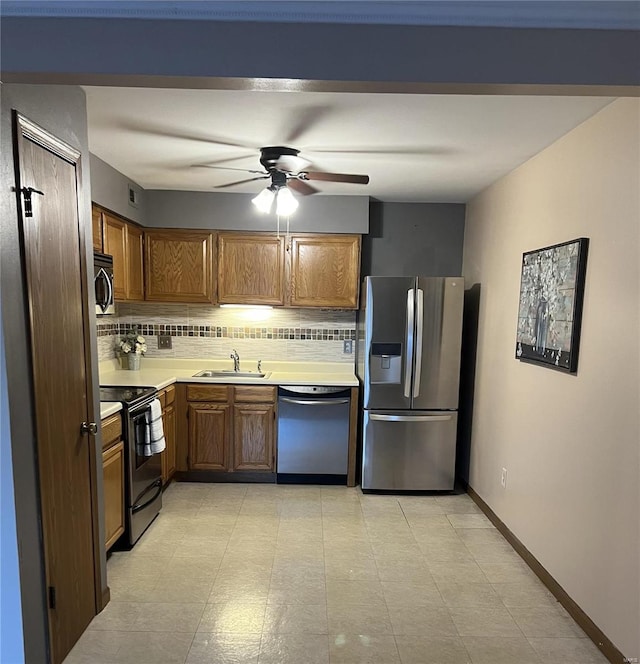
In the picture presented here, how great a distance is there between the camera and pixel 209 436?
11.7 ft

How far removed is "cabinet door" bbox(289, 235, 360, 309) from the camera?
12.1 ft

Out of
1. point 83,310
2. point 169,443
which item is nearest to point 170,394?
point 169,443

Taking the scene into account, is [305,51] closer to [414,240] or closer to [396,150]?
[396,150]

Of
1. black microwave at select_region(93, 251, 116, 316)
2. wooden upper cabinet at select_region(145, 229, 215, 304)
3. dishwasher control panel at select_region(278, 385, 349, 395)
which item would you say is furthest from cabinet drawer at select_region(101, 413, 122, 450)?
wooden upper cabinet at select_region(145, 229, 215, 304)

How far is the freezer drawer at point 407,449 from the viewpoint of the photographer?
3414 millimetres

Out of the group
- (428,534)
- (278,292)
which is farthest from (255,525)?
(278,292)

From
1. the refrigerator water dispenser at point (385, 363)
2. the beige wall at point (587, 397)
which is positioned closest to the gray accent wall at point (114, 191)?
the refrigerator water dispenser at point (385, 363)

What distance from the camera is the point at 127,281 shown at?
337 centimetres

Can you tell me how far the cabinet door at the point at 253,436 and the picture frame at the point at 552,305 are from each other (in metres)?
2.01

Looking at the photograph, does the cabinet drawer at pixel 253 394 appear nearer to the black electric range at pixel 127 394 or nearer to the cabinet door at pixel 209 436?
the cabinet door at pixel 209 436

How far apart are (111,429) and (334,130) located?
2.05 m

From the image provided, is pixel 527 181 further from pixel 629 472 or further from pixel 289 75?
pixel 289 75

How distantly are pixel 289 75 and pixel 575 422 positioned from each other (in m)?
1.99

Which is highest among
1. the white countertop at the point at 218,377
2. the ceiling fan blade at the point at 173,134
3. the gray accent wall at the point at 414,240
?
the ceiling fan blade at the point at 173,134
